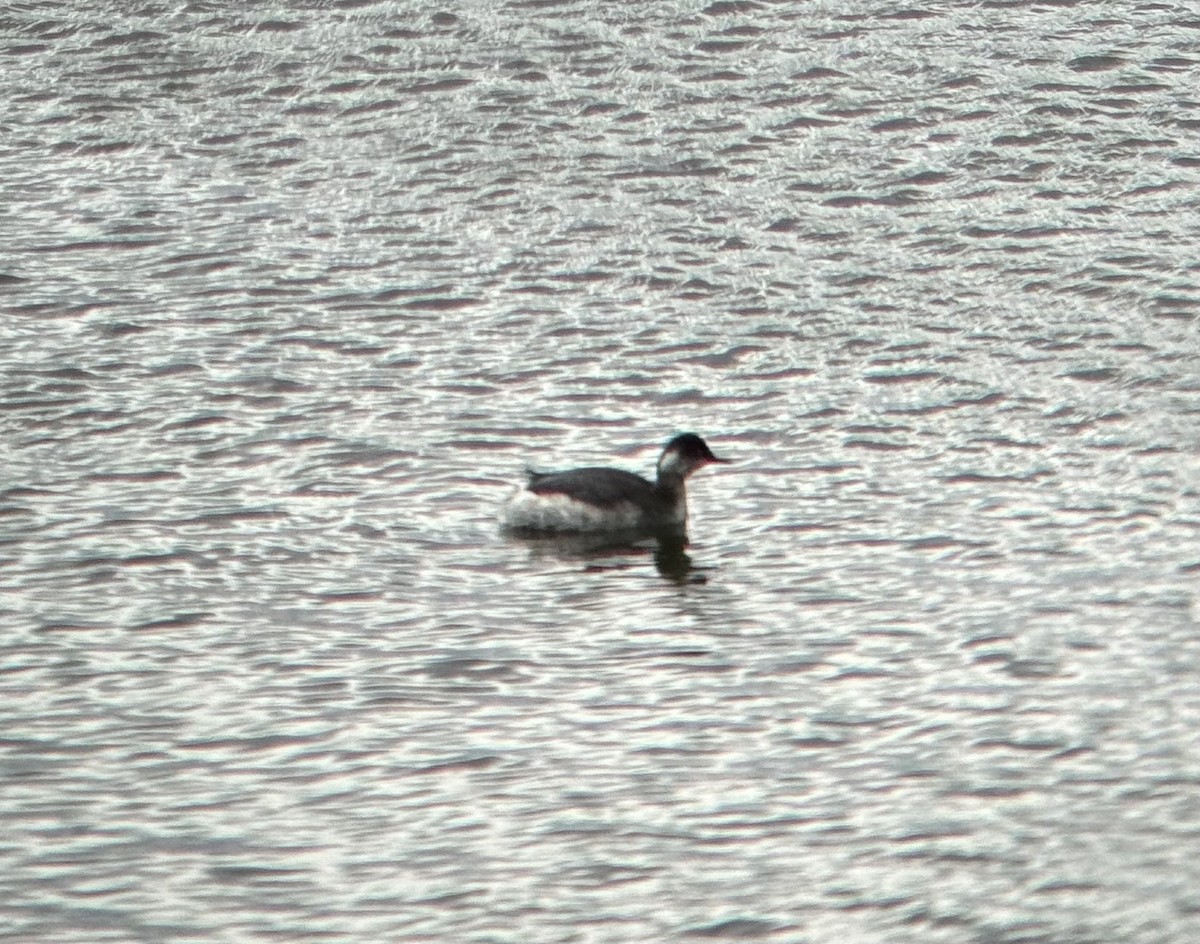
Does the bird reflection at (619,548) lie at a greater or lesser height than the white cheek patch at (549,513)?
lesser

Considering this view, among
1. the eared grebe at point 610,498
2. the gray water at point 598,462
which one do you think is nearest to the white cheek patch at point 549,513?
the eared grebe at point 610,498

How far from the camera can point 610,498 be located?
46.0 feet

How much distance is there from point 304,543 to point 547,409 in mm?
2576

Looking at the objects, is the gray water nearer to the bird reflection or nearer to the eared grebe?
the bird reflection

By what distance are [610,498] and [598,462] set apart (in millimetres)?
1084

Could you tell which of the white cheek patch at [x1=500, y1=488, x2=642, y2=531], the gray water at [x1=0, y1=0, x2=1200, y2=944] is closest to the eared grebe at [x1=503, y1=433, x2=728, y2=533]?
the white cheek patch at [x1=500, y1=488, x2=642, y2=531]

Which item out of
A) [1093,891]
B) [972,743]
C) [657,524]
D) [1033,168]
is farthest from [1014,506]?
[1033,168]

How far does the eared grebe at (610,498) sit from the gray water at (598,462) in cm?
17

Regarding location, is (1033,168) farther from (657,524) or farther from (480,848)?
(480,848)

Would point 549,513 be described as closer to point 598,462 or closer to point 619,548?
point 619,548

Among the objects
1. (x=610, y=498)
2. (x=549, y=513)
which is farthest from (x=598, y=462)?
(x=549, y=513)

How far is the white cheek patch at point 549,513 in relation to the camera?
13.7m

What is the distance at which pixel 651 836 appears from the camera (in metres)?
10.2

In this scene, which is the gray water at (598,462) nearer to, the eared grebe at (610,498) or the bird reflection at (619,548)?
the bird reflection at (619,548)
